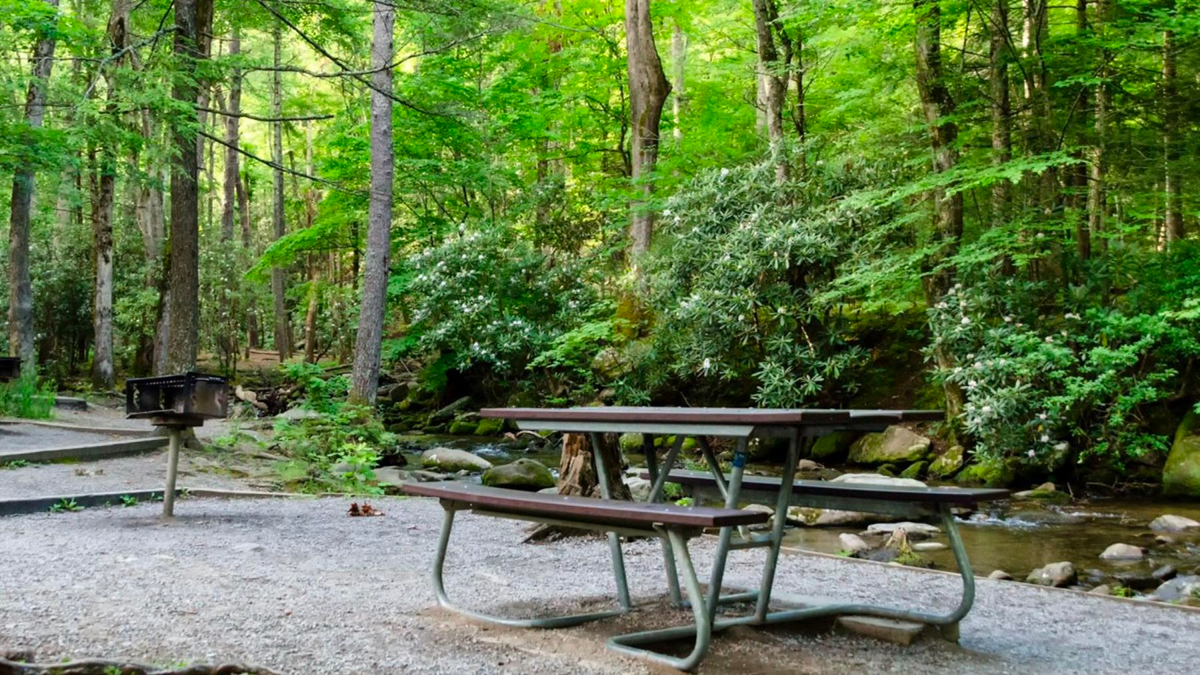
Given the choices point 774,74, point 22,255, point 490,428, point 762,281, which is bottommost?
point 490,428

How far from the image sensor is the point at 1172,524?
28.6 feet

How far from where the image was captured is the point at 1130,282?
12.1 metres

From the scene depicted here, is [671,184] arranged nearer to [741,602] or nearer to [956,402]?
[956,402]

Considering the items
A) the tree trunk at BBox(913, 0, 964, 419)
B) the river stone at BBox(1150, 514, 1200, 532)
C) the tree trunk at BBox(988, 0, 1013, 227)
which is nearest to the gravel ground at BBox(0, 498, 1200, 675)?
the river stone at BBox(1150, 514, 1200, 532)

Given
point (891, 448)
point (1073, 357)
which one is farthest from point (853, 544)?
point (891, 448)

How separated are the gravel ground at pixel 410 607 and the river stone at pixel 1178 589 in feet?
5.15

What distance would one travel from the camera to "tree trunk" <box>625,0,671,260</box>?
16.6 meters

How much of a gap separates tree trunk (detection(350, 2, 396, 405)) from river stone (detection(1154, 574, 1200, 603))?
9.63m

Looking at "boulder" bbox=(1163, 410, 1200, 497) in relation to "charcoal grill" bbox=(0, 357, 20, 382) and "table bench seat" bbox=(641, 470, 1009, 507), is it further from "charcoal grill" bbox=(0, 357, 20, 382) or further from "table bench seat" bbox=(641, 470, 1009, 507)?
"charcoal grill" bbox=(0, 357, 20, 382)

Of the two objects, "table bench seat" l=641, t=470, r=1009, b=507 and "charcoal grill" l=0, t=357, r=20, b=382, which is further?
"charcoal grill" l=0, t=357, r=20, b=382

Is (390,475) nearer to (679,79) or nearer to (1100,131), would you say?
(1100,131)

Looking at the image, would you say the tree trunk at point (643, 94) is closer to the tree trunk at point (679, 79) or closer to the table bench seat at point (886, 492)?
the tree trunk at point (679, 79)

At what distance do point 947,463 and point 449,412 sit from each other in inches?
417

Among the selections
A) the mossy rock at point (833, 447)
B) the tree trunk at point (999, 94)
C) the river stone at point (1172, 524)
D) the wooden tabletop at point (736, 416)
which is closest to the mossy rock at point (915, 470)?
the mossy rock at point (833, 447)
